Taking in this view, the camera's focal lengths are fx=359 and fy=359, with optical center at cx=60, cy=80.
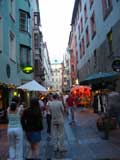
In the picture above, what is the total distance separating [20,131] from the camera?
912 cm

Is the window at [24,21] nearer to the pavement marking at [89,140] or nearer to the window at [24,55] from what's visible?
the window at [24,55]

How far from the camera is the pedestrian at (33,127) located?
358 inches

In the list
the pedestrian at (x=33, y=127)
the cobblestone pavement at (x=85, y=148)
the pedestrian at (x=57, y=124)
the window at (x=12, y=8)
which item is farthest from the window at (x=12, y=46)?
the pedestrian at (x=33, y=127)

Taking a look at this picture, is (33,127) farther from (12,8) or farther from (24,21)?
(24,21)

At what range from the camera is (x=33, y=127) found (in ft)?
29.9

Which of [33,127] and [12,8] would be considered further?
[12,8]

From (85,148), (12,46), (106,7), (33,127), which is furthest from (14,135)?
(12,46)

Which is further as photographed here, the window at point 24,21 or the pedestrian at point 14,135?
the window at point 24,21

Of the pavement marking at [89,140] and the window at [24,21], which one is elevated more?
the window at [24,21]

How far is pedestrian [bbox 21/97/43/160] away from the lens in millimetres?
9102

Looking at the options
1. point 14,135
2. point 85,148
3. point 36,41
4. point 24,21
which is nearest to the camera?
point 14,135

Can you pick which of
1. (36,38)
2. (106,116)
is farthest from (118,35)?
(36,38)

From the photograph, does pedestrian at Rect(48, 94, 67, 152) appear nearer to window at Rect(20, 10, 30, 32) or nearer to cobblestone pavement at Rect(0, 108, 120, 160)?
cobblestone pavement at Rect(0, 108, 120, 160)

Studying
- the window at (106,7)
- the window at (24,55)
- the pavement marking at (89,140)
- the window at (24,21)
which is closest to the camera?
the pavement marking at (89,140)
